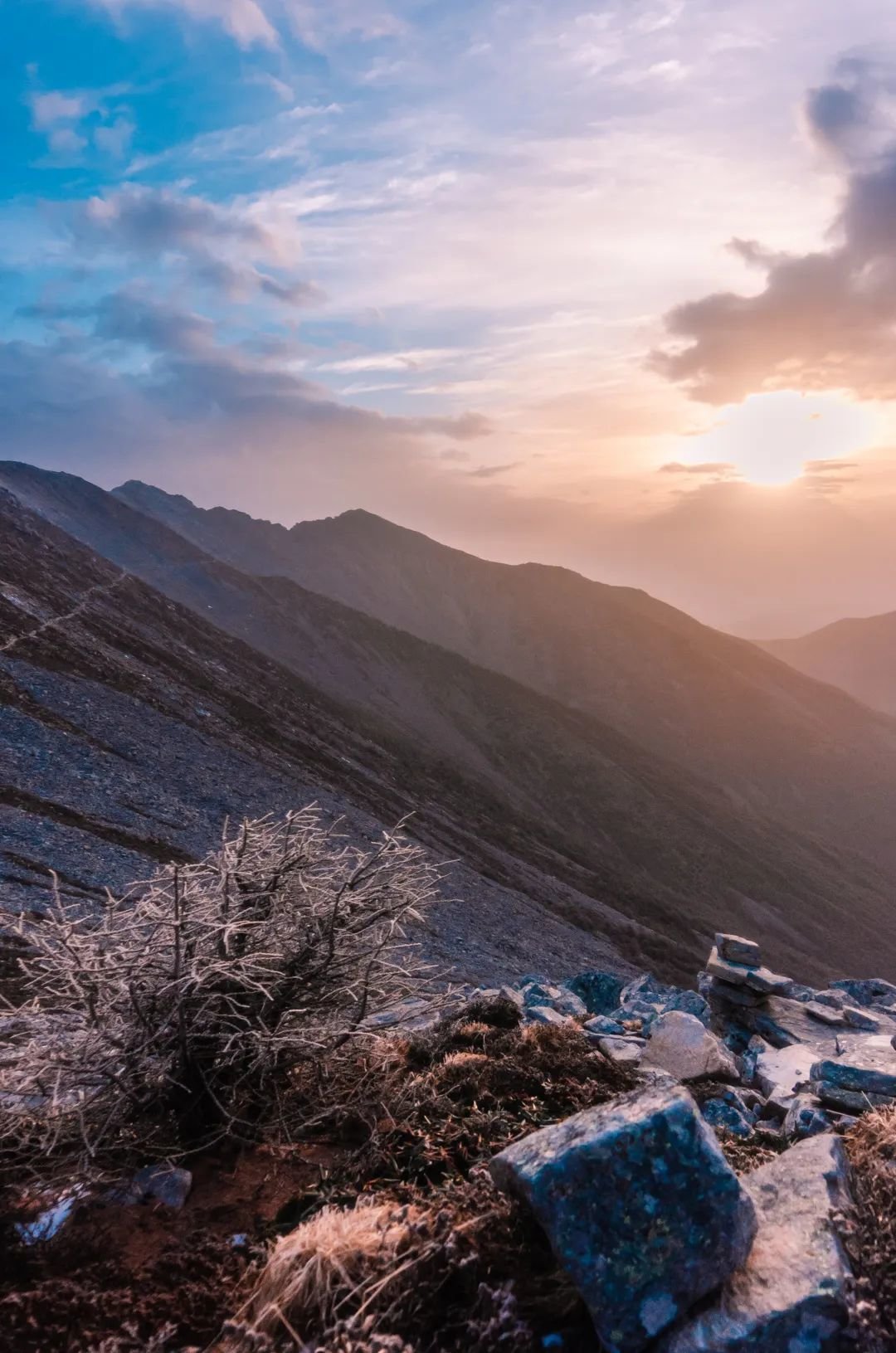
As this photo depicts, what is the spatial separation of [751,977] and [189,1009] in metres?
12.8

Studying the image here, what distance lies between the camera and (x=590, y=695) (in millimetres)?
141500

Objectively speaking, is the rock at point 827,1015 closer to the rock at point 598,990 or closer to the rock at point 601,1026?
the rock at point 598,990

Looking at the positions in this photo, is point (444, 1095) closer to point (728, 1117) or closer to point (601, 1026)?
point (728, 1117)

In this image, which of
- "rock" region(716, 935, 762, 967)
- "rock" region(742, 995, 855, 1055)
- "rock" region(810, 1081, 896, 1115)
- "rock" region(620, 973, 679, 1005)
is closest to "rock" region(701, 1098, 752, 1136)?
"rock" region(810, 1081, 896, 1115)

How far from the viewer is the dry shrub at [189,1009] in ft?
15.7

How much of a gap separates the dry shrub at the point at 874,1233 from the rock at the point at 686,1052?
132 inches

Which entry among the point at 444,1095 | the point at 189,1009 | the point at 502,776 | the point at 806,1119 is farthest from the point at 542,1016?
the point at 502,776

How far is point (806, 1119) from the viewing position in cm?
673

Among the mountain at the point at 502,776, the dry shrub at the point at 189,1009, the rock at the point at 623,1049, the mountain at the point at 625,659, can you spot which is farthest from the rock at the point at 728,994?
the mountain at the point at 625,659

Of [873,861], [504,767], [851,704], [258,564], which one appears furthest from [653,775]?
[258,564]

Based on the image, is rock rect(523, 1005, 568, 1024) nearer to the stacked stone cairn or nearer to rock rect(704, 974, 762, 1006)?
A: the stacked stone cairn

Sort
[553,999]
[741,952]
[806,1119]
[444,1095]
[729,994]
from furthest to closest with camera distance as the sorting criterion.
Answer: [741,952]
[729,994]
[553,999]
[806,1119]
[444,1095]

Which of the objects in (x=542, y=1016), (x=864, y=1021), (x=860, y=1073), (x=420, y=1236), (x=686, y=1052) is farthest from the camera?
(x=864, y=1021)

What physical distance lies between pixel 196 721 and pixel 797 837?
293 ft
